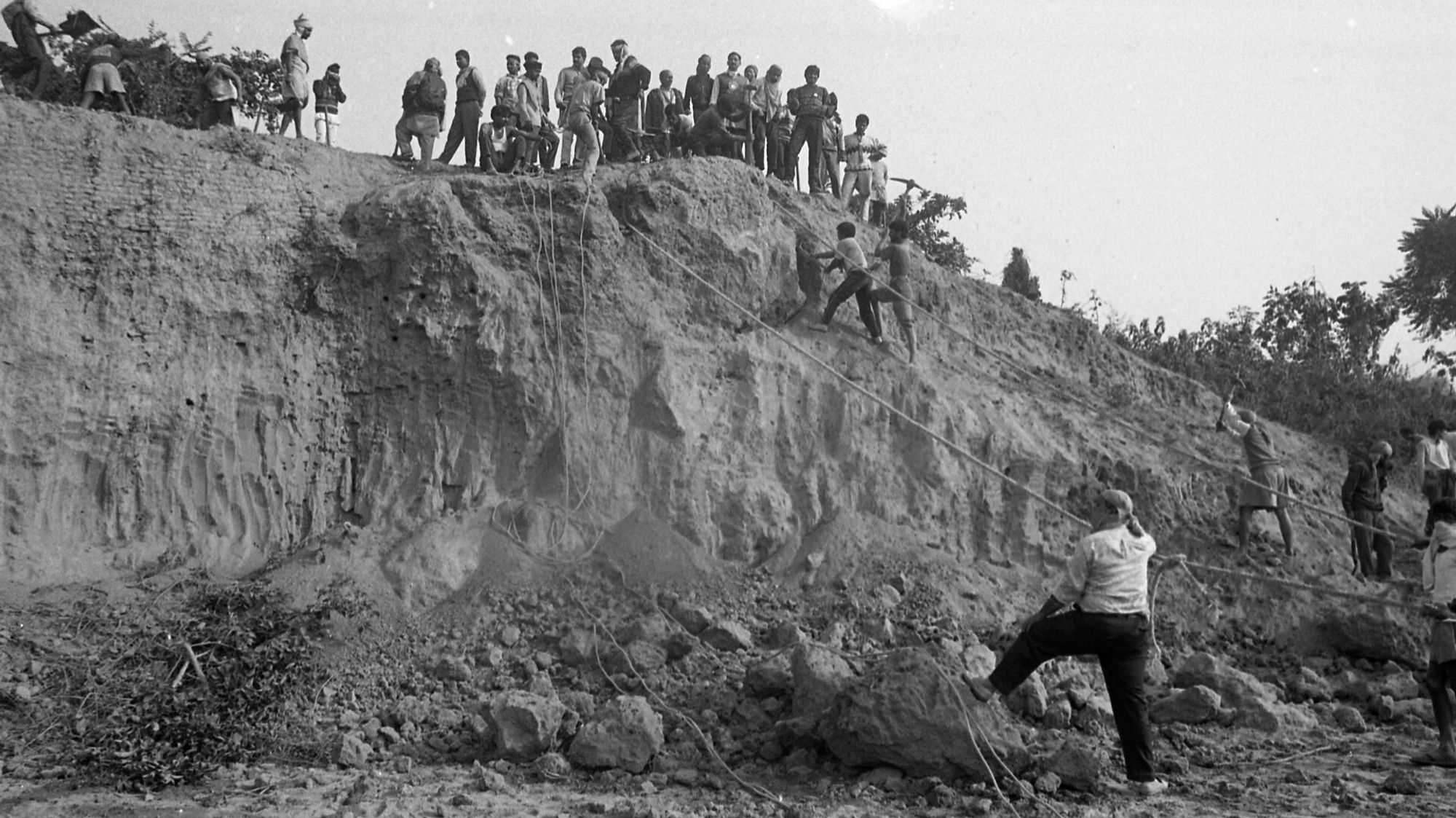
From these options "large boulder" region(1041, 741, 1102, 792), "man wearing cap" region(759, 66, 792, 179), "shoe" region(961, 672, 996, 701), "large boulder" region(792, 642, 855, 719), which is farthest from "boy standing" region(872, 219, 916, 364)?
"large boulder" region(1041, 741, 1102, 792)

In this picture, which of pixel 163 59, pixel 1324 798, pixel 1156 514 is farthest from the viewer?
pixel 163 59

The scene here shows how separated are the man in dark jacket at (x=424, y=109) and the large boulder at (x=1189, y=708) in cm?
817

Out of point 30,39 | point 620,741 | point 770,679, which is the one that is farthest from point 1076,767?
point 30,39

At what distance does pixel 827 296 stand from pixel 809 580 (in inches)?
132

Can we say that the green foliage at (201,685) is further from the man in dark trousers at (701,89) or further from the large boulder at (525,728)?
the man in dark trousers at (701,89)

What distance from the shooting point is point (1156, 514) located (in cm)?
1126

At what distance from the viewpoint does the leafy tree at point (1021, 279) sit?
15.7m

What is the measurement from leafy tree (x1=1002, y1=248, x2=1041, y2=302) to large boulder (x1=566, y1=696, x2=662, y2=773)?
31.5 feet

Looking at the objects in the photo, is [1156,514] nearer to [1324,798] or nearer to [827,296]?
[827,296]

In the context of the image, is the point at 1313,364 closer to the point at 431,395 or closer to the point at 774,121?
the point at 774,121

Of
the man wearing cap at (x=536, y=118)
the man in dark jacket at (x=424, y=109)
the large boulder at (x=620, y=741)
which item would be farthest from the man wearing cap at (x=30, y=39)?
the large boulder at (x=620, y=741)

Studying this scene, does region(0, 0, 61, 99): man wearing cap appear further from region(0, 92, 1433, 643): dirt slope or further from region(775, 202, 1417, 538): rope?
region(775, 202, 1417, 538): rope

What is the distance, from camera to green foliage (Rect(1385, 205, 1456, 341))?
21.5 metres

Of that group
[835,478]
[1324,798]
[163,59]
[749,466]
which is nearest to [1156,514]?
[835,478]
